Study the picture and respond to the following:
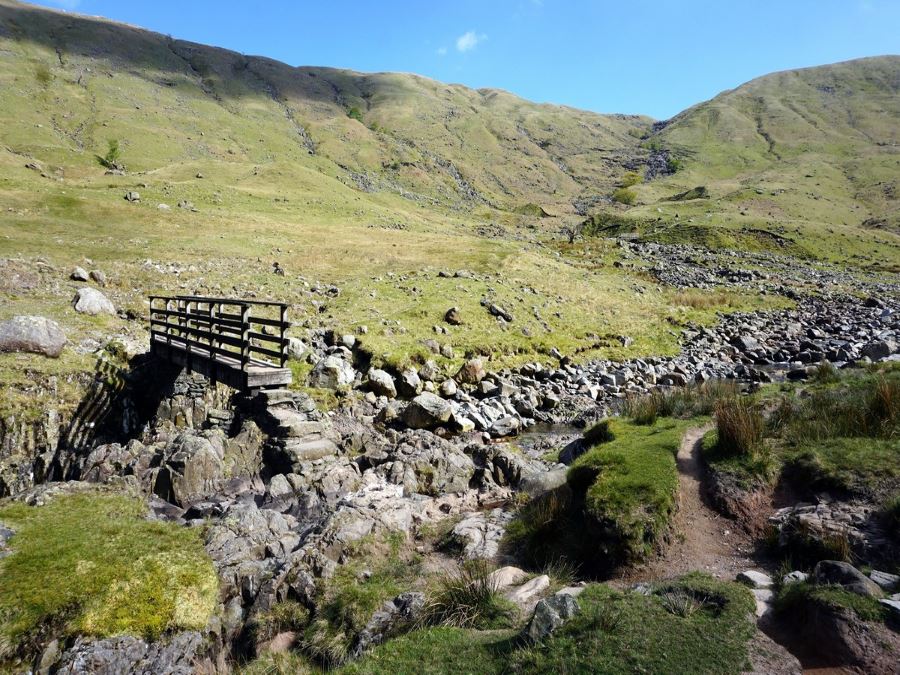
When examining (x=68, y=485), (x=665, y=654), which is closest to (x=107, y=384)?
(x=68, y=485)

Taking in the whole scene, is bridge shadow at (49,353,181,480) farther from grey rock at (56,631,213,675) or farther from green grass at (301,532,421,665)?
green grass at (301,532,421,665)

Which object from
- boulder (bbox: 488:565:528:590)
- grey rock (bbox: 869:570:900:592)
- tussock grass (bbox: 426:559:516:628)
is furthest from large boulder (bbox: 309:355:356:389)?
grey rock (bbox: 869:570:900:592)

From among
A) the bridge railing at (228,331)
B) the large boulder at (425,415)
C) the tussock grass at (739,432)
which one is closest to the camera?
the tussock grass at (739,432)

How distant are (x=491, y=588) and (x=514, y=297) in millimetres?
27722

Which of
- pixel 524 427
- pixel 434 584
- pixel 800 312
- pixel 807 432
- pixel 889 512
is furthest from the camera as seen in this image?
pixel 800 312

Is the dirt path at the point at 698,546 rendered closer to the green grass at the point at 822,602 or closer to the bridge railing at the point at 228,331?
the green grass at the point at 822,602

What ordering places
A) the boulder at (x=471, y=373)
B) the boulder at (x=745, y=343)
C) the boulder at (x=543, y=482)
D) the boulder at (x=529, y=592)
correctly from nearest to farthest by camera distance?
the boulder at (x=529, y=592) < the boulder at (x=543, y=482) < the boulder at (x=471, y=373) < the boulder at (x=745, y=343)

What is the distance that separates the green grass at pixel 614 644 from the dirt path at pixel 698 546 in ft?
3.72

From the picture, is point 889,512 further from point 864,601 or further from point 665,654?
point 665,654

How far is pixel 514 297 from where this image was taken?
33.8 metres

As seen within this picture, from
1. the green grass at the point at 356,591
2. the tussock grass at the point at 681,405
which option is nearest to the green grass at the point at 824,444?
the tussock grass at the point at 681,405

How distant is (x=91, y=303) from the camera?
21.4 metres

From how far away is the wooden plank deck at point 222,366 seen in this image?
14.6m

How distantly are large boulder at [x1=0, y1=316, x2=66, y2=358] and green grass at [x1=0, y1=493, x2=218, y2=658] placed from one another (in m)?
9.70
